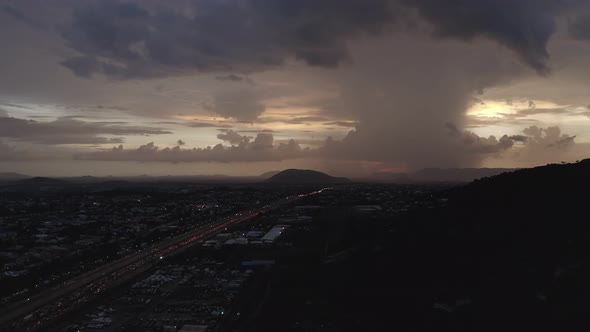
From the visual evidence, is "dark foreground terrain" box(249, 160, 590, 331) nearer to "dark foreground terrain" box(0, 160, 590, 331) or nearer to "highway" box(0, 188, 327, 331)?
"dark foreground terrain" box(0, 160, 590, 331)

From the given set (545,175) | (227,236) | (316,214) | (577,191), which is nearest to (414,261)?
(577,191)

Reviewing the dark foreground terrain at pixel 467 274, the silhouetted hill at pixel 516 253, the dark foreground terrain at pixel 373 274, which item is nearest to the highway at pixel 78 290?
the dark foreground terrain at pixel 373 274

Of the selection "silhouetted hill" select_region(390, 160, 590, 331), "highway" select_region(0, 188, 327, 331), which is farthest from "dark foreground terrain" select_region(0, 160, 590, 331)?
"highway" select_region(0, 188, 327, 331)

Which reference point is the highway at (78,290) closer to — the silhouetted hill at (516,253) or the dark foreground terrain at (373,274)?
the dark foreground terrain at (373,274)

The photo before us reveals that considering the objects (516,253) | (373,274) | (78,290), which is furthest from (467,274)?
(78,290)

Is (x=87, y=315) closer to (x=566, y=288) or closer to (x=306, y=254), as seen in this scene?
(x=306, y=254)

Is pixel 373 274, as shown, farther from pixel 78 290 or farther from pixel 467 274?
pixel 78 290

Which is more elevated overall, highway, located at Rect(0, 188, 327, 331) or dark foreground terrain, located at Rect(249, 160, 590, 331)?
dark foreground terrain, located at Rect(249, 160, 590, 331)

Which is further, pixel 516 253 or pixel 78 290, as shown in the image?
pixel 78 290
